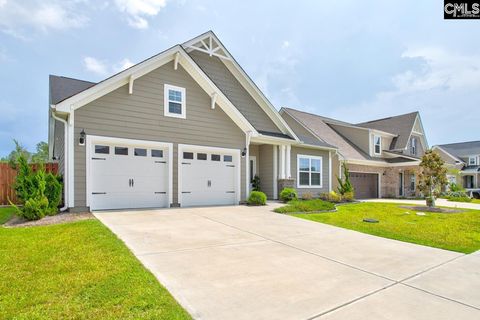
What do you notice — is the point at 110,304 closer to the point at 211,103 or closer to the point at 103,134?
the point at 103,134

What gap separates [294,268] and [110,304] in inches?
105

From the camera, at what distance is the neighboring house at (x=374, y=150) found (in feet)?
68.9

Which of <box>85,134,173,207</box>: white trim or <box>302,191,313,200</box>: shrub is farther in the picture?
<box>302,191,313,200</box>: shrub

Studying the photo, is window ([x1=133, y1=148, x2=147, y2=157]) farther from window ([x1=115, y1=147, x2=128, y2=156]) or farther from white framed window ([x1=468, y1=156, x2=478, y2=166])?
white framed window ([x1=468, y1=156, x2=478, y2=166])

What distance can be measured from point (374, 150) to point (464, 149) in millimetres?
25597

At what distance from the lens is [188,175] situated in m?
11.5

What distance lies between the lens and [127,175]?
10125 millimetres

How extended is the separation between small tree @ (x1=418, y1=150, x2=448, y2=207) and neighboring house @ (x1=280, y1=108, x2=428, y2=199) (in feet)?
19.2

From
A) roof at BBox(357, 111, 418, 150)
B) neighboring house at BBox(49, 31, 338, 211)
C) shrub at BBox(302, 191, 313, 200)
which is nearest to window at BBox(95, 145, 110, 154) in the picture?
neighboring house at BBox(49, 31, 338, 211)

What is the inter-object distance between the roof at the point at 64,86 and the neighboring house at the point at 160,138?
4 centimetres

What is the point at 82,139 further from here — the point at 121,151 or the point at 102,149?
the point at 121,151

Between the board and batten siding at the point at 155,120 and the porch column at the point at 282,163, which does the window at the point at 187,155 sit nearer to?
the board and batten siding at the point at 155,120

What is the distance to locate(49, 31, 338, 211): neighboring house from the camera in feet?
30.4

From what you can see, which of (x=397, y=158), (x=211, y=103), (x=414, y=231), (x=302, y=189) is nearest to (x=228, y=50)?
(x=211, y=103)
